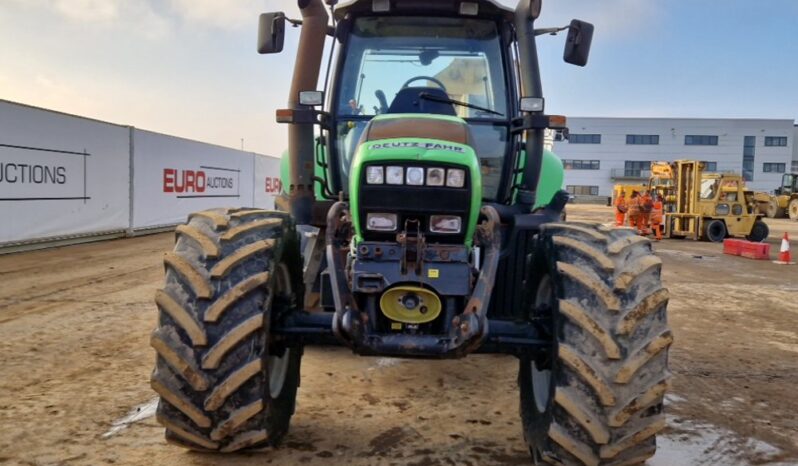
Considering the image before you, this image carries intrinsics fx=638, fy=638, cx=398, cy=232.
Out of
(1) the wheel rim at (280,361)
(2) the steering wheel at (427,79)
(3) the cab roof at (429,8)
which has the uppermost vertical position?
(3) the cab roof at (429,8)

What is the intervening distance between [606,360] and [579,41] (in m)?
2.65

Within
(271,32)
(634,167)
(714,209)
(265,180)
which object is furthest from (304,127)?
(634,167)

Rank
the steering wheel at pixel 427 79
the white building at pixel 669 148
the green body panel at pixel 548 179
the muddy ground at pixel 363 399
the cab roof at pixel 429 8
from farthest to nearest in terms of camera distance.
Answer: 1. the white building at pixel 669 148
2. the green body panel at pixel 548 179
3. the steering wheel at pixel 427 79
4. the cab roof at pixel 429 8
5. the muddy ground at pixel 363 399

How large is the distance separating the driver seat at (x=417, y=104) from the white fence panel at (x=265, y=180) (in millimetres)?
19898

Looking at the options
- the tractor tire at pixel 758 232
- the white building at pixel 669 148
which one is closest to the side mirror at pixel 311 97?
the tractor tire at pixel 758 232

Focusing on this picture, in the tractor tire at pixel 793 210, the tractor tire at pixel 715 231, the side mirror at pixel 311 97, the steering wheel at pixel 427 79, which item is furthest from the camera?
the tractor tire at pixel 793 210

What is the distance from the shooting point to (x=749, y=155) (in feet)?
220

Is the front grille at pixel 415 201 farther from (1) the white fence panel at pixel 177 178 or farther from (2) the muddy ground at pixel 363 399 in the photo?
(1) the white fence panel at pixel 177 178

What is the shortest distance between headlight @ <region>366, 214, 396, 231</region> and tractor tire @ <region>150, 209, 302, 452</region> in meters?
0.50

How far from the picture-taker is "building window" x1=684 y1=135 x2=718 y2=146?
218 feet

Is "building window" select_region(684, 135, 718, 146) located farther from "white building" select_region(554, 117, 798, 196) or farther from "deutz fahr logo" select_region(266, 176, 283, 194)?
"deutz fahr logo" select_region(266, 176, 283, 194)

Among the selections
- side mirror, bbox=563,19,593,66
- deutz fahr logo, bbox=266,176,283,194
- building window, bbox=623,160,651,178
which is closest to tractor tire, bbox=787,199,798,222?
deutz fahr logo, bbox=266,176,283,194

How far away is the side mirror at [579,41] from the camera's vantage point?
15.1ft

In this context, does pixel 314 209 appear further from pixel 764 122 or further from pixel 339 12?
pixel 764 122
